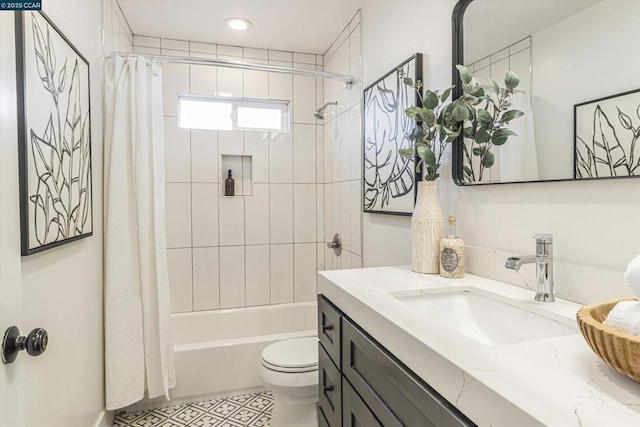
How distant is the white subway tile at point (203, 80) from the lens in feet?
8.98

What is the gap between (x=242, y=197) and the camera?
9.44 ft

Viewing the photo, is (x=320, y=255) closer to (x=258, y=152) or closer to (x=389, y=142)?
(x=258, y=152)

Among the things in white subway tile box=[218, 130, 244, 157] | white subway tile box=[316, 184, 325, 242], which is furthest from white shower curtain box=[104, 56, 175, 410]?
white subway tile box=[316, 184, 325, 242]

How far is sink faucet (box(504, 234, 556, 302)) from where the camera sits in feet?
3.24

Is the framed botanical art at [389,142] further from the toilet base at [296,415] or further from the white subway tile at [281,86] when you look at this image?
the toilet base at [296,415]

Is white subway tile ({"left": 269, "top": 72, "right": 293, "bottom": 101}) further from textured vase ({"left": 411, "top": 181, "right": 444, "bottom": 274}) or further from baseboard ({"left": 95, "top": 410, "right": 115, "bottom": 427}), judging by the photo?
baseboard ({"left": 95, "top": 410, "right": 115, "bottom": 427})

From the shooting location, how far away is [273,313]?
2.90 m

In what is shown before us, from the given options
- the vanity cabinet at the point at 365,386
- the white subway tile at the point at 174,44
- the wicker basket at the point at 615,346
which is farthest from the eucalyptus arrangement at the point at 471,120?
the white subway tile at the point at 174,44

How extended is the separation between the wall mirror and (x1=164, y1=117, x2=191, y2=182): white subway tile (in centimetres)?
205

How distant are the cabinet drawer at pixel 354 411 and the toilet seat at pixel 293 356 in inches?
26.6

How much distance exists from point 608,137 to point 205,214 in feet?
8.16

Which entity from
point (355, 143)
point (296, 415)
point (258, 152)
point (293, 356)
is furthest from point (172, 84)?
point (296, 415)

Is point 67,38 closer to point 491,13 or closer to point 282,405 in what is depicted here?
point 491,13

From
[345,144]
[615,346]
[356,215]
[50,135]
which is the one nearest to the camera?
[615,346]
